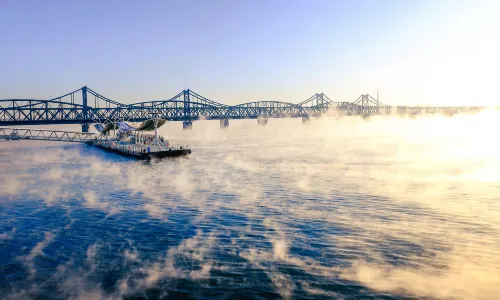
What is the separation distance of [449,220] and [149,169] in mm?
55203

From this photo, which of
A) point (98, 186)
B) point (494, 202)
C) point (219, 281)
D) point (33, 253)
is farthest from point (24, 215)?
point (494, 202)

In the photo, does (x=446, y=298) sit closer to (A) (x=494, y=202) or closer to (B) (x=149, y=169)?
(A) (x=494, y=202)

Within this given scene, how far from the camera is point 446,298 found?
1952cm

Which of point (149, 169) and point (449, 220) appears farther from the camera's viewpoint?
point (149, 169)

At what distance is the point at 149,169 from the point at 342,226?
51328 mm

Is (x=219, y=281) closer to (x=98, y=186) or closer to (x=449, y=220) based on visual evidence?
(x=449, y=220)

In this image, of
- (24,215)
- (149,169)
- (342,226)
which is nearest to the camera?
(342,226)

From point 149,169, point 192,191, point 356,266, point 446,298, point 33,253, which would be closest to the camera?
point 446,298

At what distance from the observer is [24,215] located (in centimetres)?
3944

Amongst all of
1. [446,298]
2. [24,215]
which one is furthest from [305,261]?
[24,215]

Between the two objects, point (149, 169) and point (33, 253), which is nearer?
point (33, 253)

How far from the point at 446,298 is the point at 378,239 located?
9.12m

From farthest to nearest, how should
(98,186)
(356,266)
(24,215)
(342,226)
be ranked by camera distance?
(98,186), (24,215), (342,226), (356,266)

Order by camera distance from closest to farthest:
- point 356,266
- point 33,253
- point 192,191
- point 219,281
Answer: point 219,281, point 356,266, point 33,253, point 192,191
